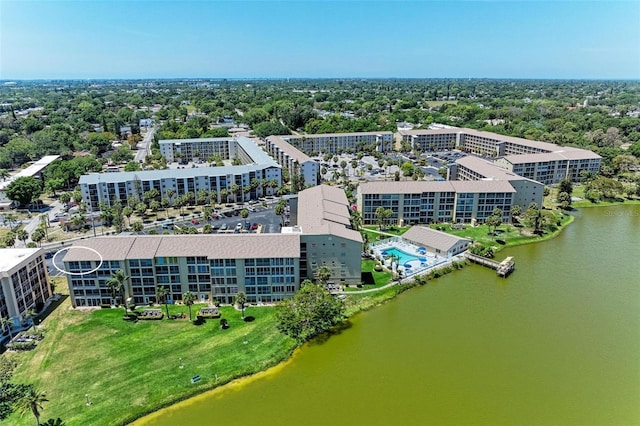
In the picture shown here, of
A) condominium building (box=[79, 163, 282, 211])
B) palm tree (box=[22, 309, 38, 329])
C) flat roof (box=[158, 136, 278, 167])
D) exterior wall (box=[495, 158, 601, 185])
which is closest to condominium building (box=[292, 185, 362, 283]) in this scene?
palm tree (box=[22, 309, 38, 329])

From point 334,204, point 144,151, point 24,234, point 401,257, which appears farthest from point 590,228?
point 144,151

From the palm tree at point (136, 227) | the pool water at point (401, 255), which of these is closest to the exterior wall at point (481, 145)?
the pool water at point (401, 255)

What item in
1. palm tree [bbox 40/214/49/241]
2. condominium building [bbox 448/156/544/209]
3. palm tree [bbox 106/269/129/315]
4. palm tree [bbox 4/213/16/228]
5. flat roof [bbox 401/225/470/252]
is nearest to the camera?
palm tree [bbox 106/269/129/315]

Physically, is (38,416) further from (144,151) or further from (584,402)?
(144,151)

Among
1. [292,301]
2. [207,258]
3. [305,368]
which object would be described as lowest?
[305,368]

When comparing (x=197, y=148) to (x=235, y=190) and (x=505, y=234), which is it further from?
(x=505, y=234)

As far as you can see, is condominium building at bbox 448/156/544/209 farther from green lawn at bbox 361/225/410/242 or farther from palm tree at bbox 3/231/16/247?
palm tree at bbox 3/231/16/247

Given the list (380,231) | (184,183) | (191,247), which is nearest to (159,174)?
(184,183)
